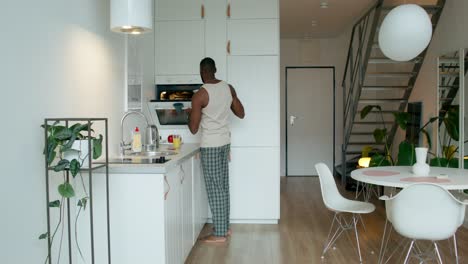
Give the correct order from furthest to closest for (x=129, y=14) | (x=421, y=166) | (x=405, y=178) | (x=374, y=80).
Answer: (x=374, y=80) < (x=421, y=166) < (x=405, y=178) < (x=129, y=14)

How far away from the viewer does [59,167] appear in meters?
2.10

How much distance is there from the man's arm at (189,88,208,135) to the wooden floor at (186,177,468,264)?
1.10 meters

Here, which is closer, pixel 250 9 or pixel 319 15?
pixel 250 9

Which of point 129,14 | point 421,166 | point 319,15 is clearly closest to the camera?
point 129,14

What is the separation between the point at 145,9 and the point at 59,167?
1222 millimetres

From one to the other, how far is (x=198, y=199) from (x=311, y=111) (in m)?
4.81

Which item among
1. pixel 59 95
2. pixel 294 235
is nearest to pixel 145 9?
pixel 59 95

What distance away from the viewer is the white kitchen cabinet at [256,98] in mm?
4586

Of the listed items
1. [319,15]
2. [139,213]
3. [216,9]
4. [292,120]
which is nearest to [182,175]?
[139,213]

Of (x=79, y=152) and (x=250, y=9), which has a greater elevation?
(x=250, y=9)

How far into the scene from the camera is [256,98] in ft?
15.1

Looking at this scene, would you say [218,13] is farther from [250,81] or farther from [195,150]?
[195,150]

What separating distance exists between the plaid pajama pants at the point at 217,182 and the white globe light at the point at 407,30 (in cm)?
171

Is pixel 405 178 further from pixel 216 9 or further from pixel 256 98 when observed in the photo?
pixel 216 9
